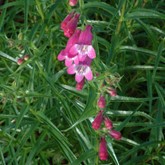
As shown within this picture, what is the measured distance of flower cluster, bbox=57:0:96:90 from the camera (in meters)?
1.91

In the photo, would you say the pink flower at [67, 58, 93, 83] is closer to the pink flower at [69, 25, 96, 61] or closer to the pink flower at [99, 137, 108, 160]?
the pink flower at [69, 25, 96, 61]

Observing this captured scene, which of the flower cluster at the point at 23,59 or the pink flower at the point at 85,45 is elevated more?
the pink flower at the point at 85,45

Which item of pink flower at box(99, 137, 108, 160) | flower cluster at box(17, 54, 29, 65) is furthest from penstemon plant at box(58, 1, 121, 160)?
flower cluster at box(17, 54, 29, 65)

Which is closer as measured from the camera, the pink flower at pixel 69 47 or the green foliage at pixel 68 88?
the pink flower at pixel 69 47

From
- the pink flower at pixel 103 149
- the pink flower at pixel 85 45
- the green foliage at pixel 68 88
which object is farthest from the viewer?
the green foliage at pixel 68 88

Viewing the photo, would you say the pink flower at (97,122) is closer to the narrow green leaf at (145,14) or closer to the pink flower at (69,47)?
the pink flower at (69,47)

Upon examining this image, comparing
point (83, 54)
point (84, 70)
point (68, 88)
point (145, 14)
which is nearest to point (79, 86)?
point (84, 70)

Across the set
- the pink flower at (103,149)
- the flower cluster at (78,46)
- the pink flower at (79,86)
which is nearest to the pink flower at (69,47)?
the flower cluster at (78,46)

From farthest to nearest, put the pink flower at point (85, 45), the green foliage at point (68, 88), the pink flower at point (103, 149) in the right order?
the green foliage at point (68, 88) → the pink flower at point (103, 149) → the pink flower at point (85, 45)

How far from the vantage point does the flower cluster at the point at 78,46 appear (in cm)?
191

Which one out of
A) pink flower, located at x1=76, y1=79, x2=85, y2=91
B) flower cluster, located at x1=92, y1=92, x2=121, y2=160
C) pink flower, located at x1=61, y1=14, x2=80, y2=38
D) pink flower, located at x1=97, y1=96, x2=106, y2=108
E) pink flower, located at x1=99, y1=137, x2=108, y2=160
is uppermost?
pink flower, located at x1=61, y1=14, x2=80, y2=38

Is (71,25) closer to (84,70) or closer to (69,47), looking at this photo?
(69,47)

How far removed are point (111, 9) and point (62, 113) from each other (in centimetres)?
84

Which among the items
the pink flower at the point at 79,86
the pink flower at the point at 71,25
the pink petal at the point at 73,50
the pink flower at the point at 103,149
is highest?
the pink flower at the point at 71,25
